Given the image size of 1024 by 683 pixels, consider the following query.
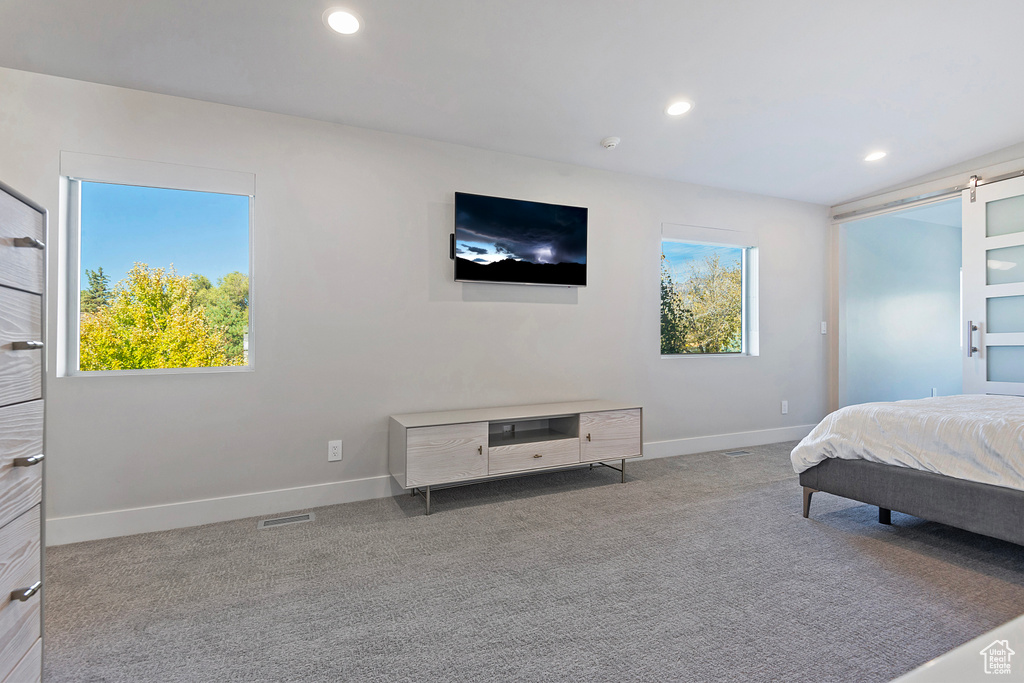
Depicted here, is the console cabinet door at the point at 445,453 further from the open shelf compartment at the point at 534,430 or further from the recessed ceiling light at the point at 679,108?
the recessed ceiling light at the point at 679,108

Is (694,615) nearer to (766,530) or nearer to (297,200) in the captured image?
(766,530)

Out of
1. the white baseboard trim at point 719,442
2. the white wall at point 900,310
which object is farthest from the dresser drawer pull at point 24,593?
the white wall at point 900,310

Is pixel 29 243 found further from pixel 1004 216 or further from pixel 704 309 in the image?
pixel 1004 216

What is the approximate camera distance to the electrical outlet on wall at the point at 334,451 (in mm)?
3010

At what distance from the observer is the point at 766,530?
2553 mm

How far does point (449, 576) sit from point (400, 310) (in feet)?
5.48

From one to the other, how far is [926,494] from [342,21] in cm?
326

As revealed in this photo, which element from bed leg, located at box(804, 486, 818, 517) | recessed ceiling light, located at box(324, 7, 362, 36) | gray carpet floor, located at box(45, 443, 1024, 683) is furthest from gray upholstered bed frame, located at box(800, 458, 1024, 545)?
recessed ceiling light, located at box(324, 7, 362, 36)

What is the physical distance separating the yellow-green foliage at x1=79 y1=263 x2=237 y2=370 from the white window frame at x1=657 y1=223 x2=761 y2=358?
323cm

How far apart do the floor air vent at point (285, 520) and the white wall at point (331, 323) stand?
137mm

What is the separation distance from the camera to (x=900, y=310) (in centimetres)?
548

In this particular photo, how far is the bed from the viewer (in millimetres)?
2039

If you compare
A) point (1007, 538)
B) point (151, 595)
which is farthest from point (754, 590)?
point (151, 595)

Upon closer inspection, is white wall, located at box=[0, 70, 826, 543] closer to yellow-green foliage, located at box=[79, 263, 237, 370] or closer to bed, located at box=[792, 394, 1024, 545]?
yellow-green foliage, located at box=[79, 263, 237, 370]
